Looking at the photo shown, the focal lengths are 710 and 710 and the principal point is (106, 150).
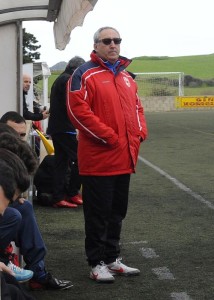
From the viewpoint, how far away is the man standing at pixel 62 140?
799cm

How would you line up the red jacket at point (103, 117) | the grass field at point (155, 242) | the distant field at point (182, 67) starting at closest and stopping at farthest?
the grass field at point (155, 242), the red jacket at point (103, 117), the distant field at point (182, 67)

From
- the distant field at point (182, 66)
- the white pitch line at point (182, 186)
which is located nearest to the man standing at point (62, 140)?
the white pitch line at point (182, 186)

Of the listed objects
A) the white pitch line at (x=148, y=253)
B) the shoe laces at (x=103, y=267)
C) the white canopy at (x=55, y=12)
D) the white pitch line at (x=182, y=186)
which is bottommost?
the white pitch line at (x=182, y=186)

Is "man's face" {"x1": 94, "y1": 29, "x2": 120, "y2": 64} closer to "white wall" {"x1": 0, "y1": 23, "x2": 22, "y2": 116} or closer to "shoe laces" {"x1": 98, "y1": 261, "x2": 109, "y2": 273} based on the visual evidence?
"shoe laces" {"x1": 98, "y1": 261, "x2": 109, "y2": 273}

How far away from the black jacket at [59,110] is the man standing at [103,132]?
271 centimetres

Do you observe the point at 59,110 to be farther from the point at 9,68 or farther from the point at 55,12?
the point at 55,12

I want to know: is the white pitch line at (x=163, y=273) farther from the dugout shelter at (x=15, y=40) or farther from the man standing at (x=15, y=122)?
the dugout shelter at (x=15, y=40)

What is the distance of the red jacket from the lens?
5.05 m

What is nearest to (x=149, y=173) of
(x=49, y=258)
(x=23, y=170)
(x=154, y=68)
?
(x=49, y=258)

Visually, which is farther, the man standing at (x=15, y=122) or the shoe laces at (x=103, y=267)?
the man standing at (x=15, y=122)

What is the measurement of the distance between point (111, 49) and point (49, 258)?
186cm

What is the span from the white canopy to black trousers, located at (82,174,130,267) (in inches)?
53.9

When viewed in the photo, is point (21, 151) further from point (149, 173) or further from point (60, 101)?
point (149, 173)

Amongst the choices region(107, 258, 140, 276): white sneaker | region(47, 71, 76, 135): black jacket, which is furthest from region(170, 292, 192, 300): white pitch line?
region(47, 71, 76, 135): black jacket
